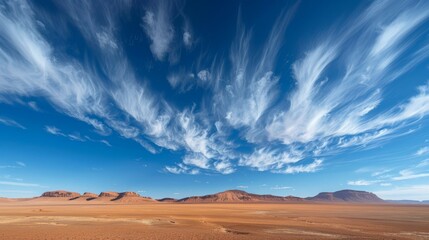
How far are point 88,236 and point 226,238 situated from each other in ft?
38.4

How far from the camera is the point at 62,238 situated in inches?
757

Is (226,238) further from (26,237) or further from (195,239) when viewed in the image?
(26,237)

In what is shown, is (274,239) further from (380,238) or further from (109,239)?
(109,239)

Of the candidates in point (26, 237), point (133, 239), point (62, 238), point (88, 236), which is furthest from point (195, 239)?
point (26, 237)

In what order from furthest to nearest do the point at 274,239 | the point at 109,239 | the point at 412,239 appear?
the point at 412,239 < the point at 274,239 < the point at 109,239

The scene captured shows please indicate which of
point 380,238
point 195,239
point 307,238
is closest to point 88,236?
point 195,239

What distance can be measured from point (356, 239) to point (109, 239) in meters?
20.8

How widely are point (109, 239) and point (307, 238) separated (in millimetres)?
16647

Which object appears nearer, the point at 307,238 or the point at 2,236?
the point at 2,236

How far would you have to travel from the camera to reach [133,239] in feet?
Result: 64.1

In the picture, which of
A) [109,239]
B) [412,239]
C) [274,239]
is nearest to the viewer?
[109,239]

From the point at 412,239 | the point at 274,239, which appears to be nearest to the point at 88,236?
the point at 274,239

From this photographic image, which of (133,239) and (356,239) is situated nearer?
(133,239)

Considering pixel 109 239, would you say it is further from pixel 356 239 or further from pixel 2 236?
pixel 356 239
